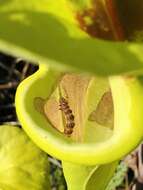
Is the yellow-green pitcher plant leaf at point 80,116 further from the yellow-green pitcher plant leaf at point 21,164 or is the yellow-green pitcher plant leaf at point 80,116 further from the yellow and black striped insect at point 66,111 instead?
the yellow-green pitcher plant leaf at point 21,164

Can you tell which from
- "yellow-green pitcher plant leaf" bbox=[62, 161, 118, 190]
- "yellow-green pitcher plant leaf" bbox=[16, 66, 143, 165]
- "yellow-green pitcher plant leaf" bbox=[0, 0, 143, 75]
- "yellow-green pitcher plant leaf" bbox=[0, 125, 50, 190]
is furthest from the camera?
"yellow-green pitcher plant leaf" bbox=[0, 125, 50, 190]

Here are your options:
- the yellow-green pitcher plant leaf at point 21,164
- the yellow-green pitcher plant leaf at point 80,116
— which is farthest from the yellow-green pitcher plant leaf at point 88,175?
the yellow-green pitcher plant leaf at point 21,164

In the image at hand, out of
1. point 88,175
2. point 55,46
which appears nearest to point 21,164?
point 88,175

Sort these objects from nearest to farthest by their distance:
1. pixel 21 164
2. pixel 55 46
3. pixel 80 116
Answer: pixel 55 46, pixel 80 116, pixel 21 164

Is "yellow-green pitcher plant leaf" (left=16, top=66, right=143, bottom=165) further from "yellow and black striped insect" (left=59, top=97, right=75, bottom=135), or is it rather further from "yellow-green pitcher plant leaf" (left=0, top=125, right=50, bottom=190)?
"yellow-green pitcher plant leaf" (left=0, top=125, right=50, bottom=190)

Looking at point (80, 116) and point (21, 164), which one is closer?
point (80, 116)

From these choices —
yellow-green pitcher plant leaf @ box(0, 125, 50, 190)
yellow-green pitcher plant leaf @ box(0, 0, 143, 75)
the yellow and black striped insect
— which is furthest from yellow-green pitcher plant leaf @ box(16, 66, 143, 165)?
yellow-green pitcher plant leaf @ box(0, 125, 50, 190)

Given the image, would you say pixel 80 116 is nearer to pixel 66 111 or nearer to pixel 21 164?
pixel 66 111
